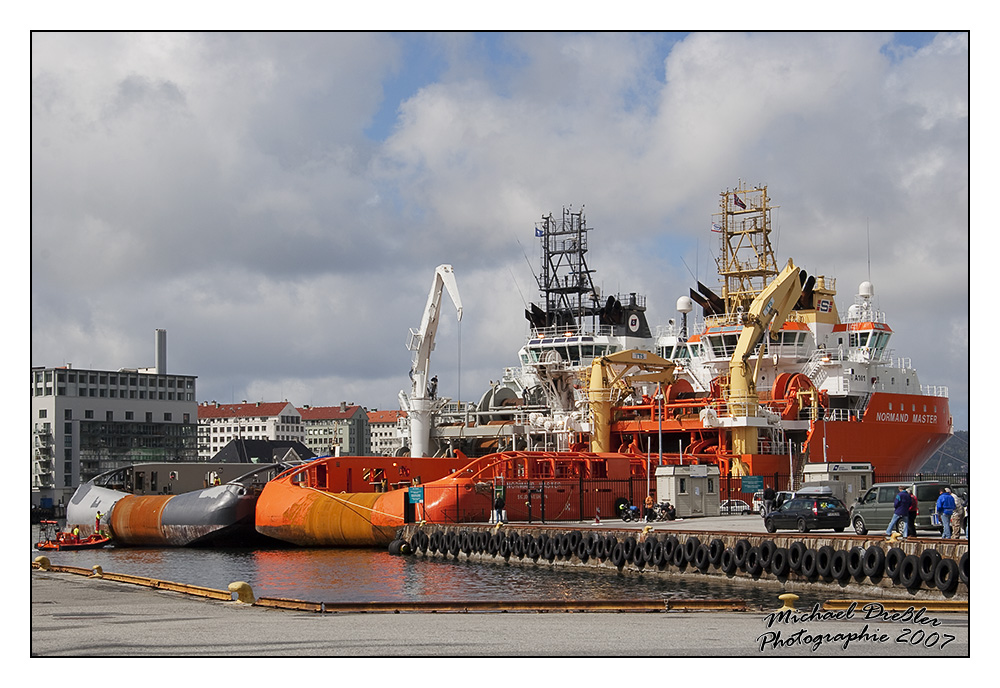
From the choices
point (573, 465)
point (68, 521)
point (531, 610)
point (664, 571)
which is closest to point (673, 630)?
point (531, 610)

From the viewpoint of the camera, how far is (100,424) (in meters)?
122

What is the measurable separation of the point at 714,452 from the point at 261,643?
134 ft

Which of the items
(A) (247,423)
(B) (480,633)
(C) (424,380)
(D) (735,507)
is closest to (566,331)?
(C) (424,380)

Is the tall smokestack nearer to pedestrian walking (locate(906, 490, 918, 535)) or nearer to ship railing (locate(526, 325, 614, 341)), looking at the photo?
ship railing (locate(526, 325, 614, 341))

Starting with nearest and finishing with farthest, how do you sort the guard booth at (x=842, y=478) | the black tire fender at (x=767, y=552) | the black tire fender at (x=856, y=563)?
the black tire fender at (x=856, y=563) → the black tire fender at (x=767, y=552) → the guard booth at (x=842, y=478)

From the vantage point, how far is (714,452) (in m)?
54.7

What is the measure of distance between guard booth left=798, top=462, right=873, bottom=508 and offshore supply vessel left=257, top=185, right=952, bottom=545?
7442mm

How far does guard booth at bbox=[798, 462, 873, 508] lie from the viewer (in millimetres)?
40000

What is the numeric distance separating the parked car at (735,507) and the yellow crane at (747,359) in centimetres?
489

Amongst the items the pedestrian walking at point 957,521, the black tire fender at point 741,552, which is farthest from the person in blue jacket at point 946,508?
the black tire fender at point 741,552

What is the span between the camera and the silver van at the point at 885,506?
29062 millimetres

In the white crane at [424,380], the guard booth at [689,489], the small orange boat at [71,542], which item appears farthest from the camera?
the white crane at [424,380]

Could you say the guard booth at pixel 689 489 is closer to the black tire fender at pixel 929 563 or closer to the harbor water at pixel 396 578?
the harbor water at pixel 396 578

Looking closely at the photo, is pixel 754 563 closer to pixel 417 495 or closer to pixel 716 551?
pixel 716 551
